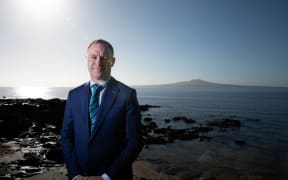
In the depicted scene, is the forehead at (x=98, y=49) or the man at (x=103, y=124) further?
the forehead at (x=98, y=49)

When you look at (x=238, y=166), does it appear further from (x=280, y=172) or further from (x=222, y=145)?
(x=222, y=145)

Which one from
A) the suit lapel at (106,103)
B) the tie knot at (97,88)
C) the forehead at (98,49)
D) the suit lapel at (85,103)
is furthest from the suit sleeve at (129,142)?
the forehead at (98,49)

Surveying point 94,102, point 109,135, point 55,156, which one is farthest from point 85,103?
point 55,156

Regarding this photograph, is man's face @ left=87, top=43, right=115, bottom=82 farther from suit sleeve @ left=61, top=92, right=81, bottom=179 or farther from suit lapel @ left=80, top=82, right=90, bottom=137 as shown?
suit sleeve @ left=61, top=92, right=81, bottom=179

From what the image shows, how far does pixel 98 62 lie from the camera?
2662mm

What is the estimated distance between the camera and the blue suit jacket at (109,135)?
8.58ft

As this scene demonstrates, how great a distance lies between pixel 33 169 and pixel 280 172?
15354mm

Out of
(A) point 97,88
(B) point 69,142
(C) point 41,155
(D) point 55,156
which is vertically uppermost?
(A) point 97,88

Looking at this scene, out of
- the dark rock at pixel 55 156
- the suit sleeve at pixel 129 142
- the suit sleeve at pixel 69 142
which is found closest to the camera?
the suit sleeve at pixel 129 142

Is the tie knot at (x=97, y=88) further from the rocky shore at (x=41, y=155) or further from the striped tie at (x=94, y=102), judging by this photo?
the rocky shore at (x=41, y=155)

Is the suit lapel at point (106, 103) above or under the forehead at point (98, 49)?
under

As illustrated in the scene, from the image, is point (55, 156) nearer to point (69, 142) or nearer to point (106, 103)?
point (69, 142)

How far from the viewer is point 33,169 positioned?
11.8 meters

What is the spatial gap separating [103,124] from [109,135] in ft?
0.51
